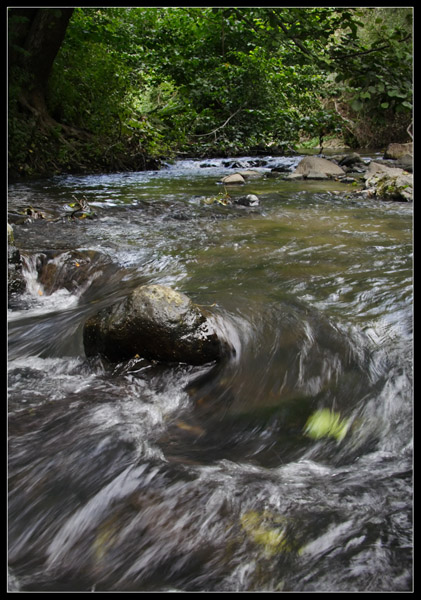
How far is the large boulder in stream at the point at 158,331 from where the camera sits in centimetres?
311

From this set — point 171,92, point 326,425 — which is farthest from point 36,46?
point 326,425

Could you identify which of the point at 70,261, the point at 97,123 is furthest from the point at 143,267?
A: the point at 97,123

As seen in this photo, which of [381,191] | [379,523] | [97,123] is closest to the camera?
[379,523]

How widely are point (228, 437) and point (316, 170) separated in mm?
11578

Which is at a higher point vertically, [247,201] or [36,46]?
[36,46]

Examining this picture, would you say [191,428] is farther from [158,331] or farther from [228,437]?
[158,331]

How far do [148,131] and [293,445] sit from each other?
43.8ft

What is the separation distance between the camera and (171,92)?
1991 cm

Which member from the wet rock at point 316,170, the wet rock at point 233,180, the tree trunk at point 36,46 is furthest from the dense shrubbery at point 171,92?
the wet rock at point 233,180

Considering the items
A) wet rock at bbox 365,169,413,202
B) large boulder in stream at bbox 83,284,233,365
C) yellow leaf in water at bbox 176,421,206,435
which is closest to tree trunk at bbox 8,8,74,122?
wet rock at bbox 365,169,413,202

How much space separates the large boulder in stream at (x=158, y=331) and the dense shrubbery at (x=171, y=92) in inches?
124

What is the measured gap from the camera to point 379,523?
186 cm

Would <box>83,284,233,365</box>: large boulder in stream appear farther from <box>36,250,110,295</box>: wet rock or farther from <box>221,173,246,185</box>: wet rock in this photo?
<box>221,173,246,185</box>: wet rock
